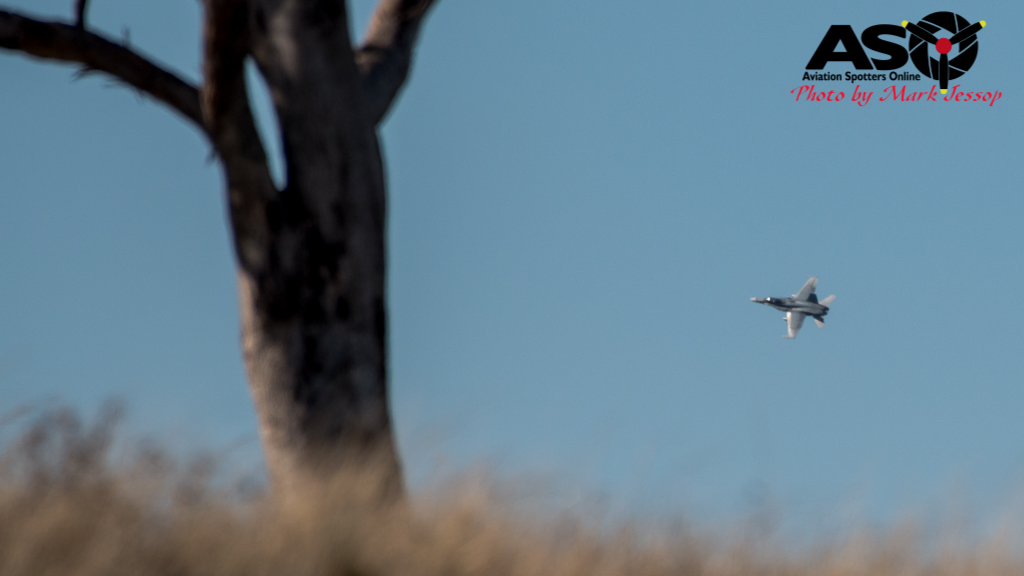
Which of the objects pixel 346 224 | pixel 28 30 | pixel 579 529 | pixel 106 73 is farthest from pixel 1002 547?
pixel 28 30

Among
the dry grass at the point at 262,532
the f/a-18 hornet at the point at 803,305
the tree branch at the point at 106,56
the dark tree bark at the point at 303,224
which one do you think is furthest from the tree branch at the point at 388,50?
the f/a-18 hornet at the point at 803,305

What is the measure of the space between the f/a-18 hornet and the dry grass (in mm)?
5871

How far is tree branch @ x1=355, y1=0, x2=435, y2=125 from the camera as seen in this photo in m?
5.44

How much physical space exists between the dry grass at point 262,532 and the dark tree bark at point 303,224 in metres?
0.46

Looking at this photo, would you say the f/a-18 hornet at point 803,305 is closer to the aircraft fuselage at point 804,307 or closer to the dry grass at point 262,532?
the aircraft fuselage at point 804,307

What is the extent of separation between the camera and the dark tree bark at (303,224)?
14.7 ft

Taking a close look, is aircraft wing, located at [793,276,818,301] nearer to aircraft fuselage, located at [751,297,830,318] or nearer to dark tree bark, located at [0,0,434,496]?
aircraft fuselage, located at [751,297,830,318]

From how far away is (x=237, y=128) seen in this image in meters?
4.45

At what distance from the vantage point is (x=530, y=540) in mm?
4223

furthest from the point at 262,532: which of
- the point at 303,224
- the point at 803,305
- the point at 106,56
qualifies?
the point at 803,305

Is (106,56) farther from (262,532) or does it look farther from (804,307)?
(804,307)

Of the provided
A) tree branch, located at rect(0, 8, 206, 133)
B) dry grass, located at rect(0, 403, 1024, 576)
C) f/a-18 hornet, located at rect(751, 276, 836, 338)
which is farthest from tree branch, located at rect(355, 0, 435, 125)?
f/a-18 hornet, located at rect(751, 276, 836, 338)

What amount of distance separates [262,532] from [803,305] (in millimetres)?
7641

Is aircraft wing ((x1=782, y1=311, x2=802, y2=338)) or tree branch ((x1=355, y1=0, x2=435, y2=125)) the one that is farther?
aircraft wing ((x1=782, y1=311, x2=802, y2=338))
